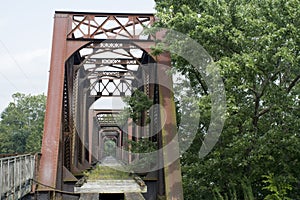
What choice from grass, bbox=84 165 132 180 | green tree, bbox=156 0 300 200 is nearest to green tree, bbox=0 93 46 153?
grass, bbox=84 165 132 180

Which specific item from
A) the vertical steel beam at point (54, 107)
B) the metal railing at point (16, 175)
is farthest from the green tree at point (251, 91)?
the metal railing at point (16, 175)

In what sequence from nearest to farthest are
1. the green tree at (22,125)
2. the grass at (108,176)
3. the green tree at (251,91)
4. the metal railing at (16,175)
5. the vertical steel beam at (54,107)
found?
the metal railing at (16,175)
the green tree at (251,91)
the vertical steel beam at (54,107)
the grass at (108,176)
the green tree at (22,125)

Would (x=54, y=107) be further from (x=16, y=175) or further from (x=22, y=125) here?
(x=22, y=125)

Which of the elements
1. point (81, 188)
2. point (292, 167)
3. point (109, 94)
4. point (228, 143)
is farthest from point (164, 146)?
point (109, 94)

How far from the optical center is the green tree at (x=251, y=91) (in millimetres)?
8461

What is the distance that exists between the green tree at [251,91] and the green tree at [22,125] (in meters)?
44.9

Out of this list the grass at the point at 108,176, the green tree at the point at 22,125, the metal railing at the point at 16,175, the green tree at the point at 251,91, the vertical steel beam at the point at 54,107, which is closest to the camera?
the metal railing at the point at 16,175

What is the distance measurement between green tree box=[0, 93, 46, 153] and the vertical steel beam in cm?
4132

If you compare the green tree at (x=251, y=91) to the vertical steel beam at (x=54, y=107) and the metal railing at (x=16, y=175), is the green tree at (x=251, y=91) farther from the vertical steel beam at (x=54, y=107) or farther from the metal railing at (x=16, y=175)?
the metal railing at (x=16, y=175)

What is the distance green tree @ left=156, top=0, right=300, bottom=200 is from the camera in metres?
8.46

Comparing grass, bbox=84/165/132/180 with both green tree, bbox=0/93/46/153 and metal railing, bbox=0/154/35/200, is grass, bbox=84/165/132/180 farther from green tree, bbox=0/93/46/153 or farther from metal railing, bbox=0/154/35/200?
green tree, bbox=0/93/46/153

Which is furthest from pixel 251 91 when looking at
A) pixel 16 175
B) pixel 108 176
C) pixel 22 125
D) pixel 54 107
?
pixel 22 125

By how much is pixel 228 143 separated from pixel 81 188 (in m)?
4.10

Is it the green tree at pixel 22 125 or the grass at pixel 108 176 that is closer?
the grass at pixel 108 176
